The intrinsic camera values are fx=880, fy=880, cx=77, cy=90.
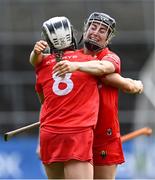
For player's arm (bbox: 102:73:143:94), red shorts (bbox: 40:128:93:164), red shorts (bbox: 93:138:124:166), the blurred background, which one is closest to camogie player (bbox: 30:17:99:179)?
red shorts (bbox: 40:128:93:164)

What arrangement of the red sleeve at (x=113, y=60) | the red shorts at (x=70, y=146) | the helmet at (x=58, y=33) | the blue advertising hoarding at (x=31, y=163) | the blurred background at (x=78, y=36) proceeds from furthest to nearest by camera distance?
the blurred background at (x=78, y=36), the blue advertising hoarding at (x=31, y=163), the red sleeve at (x=113, y=60), the red shorts at (x=70, y=146), the helmet at (x=58, y=33)

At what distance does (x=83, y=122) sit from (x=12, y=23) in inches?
429

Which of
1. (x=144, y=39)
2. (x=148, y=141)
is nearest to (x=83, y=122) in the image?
(x=148, y=141)

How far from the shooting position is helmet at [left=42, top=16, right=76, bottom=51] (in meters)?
5.87

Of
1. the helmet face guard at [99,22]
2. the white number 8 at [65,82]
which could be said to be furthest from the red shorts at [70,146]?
the helmet face guard at [99,22]

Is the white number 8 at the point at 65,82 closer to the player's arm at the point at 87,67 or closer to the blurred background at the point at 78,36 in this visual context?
the player's arm at the point at 87,67

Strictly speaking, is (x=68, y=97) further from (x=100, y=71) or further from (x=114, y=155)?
(x=114, y=155)

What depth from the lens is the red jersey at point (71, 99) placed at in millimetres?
6004

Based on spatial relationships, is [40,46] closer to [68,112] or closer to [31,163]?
[68,112]

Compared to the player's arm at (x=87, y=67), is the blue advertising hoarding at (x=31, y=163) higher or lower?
lower

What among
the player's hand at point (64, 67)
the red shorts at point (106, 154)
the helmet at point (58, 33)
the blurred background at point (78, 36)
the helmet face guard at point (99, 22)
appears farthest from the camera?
the blurred background at point (78, 36)

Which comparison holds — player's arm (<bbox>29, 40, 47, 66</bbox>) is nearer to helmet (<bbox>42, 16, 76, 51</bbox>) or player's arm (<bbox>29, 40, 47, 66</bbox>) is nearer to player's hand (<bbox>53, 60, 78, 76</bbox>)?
helmet (<bbox>42, 16, 76, 51</bbox>)

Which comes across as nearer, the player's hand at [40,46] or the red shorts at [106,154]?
the player's hand at [40,46]

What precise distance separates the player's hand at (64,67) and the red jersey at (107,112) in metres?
0.47
